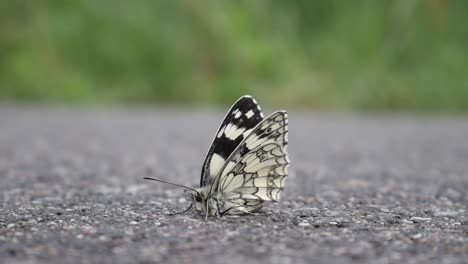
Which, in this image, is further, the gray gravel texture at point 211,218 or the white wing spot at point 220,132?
the white wing spot at point 220,132

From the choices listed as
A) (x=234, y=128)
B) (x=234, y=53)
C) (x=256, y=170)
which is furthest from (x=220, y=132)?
(x=234, y=53)

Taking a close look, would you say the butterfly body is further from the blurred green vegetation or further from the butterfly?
the blurred green vegetation

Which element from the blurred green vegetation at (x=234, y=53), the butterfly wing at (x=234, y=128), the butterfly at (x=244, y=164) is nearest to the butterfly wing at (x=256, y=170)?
the butterfly at (x=244, y=164)

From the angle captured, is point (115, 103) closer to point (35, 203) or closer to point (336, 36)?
point (336, 36)

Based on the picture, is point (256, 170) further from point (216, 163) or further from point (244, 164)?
point (216, 163)

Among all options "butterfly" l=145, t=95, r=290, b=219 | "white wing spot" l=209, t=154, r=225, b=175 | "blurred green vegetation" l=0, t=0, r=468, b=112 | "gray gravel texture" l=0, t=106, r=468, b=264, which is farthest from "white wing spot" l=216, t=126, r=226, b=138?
"blurred green vegetation" l=0, t=0, r=468, b=112

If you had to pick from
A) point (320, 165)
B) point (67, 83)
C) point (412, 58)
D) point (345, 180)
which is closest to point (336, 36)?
point (412, 58)

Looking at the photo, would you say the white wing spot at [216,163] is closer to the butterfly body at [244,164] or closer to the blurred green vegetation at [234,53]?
the butterfly body at [244,164]

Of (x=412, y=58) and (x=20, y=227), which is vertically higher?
(x=412, y=58)

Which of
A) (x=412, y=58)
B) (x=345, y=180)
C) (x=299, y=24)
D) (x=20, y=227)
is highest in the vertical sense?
(x=299, y=24)
